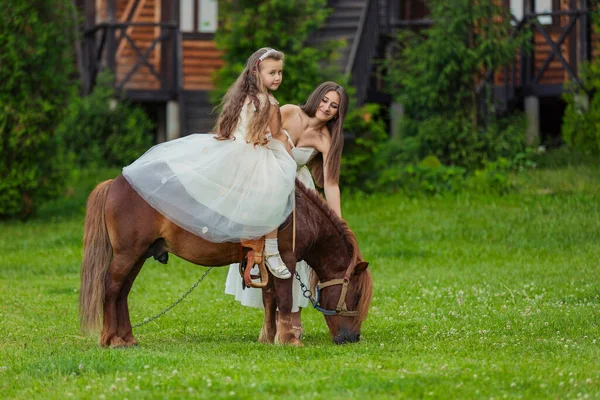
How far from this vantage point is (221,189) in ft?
26.2

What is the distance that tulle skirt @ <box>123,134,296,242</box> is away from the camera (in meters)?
7.95

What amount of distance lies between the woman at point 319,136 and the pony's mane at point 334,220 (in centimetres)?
20

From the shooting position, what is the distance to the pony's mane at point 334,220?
8.39 m

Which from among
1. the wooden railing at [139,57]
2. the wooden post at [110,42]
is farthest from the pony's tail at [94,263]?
the wooden post at [110,42]

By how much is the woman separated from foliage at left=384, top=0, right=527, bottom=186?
30.2 feet

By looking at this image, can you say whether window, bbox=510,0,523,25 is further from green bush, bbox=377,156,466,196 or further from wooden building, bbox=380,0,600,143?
green bush, bbox=377,156,466,196

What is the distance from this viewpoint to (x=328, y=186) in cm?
870

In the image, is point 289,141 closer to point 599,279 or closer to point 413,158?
point 599,279

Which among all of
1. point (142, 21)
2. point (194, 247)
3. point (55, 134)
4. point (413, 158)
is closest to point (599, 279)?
point (194, 247)

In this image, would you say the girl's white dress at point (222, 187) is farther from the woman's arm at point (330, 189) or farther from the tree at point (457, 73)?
the tree at point (457, 73)

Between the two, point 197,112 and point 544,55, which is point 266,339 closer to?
point 544,55

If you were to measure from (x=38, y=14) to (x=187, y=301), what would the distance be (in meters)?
8.41

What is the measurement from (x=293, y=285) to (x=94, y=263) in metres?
1.56

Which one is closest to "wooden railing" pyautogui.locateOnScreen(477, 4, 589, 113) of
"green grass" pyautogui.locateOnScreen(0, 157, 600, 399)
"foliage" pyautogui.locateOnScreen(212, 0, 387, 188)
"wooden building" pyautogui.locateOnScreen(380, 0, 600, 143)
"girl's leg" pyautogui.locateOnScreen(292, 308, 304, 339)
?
"wooden building" pyautogui.locateOnScreen(380, 0, 600, 143)
